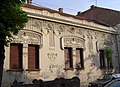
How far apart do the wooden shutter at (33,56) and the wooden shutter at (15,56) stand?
2.79 feet

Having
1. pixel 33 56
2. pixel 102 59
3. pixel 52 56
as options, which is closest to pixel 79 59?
pixel 52 56

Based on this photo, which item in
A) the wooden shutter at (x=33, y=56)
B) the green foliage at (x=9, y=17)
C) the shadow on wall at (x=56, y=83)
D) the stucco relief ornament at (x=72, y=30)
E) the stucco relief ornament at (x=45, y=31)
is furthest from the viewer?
the stucco relief ornament at (x=72, y=30)

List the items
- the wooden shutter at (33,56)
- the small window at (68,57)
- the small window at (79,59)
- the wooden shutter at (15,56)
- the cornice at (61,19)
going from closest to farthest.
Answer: the wooden shutter at (15,56), the wooden shutter at (33,56), the cornice at (61,19), the small window at (68,57), the small window at (79,59)

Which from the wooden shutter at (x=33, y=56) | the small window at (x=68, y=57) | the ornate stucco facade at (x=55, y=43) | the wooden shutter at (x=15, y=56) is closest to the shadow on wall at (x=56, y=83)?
the wooden shutter at (x=15, y=56)

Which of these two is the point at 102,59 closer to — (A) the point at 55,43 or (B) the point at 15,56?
(A) the point at 55,43

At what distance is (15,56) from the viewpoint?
1933 cm

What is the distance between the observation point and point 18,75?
62.4 feet

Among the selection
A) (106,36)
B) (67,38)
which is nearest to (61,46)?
(67,38)

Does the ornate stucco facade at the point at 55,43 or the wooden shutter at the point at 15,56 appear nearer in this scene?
the wooden shutter at the point at 15,56

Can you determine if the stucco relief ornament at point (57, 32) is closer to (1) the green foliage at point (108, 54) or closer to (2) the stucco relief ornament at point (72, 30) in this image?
(2) the stucco relief ornament at point (72, 30)

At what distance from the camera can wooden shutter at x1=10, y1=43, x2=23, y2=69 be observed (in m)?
19.0

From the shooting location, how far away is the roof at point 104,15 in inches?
1232

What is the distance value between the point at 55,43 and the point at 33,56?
245 centimetres

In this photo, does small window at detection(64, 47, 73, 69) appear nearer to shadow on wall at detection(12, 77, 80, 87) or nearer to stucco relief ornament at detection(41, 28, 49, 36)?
stucco relief ornament at detection(41, 28, 49, 36)
